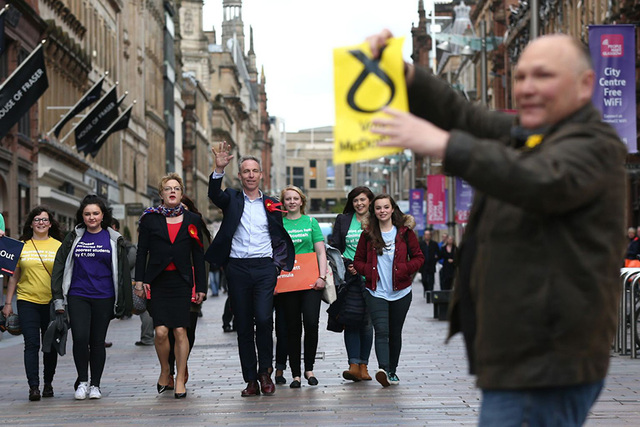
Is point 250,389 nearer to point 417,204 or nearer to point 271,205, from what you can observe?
point 271,205

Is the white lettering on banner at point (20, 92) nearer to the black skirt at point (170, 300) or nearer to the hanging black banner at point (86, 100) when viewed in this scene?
the hanging black banner at point (86, 100)

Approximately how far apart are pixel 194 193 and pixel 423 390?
90.6m

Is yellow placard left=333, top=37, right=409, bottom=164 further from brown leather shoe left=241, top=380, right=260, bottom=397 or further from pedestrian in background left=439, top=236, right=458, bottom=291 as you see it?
pedestrian in background left=439, top=236, right=458, bottom=291

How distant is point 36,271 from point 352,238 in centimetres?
298

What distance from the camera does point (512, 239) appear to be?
12.2 ft

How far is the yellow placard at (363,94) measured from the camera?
12.8ft

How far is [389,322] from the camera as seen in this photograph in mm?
12070

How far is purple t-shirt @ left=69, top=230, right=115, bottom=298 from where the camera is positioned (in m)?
11.3

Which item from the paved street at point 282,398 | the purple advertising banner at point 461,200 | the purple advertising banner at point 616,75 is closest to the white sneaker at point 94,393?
the paved street at point 282,398

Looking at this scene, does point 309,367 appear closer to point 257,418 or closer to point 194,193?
point 257,418

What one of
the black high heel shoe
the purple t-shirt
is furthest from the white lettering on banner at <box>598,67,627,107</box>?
the purple t-shirt

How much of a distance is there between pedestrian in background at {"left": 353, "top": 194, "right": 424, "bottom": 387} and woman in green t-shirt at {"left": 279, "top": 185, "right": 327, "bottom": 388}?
414 mm

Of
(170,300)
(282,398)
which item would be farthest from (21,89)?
(282,398)

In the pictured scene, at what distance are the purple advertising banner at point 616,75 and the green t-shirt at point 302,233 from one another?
7.81 m
